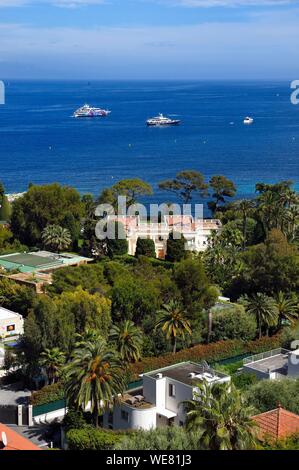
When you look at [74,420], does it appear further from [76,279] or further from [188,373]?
[76,279]

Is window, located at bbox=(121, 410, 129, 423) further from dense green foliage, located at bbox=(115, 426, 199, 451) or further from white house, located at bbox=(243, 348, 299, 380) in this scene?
white house, located at bbox=(243, 348, 299, 380)

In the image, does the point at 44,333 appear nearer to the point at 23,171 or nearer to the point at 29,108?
the point at 23,171

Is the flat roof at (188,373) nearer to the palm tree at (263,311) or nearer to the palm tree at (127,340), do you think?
the palm tree at (127,340)

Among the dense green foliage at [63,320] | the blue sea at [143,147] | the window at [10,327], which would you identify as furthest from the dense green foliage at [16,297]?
the blue sea at [143,147]

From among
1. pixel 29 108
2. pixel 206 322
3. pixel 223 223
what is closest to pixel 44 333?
pixel 206 322

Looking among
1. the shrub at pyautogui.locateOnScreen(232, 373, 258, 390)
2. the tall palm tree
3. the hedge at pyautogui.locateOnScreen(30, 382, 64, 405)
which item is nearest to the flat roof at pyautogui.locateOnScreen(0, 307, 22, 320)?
the hedge at pyautogui.locateOnScreen(30, 382, 64, 405)

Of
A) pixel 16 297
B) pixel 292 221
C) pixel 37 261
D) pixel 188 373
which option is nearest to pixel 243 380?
pixel 188 373
